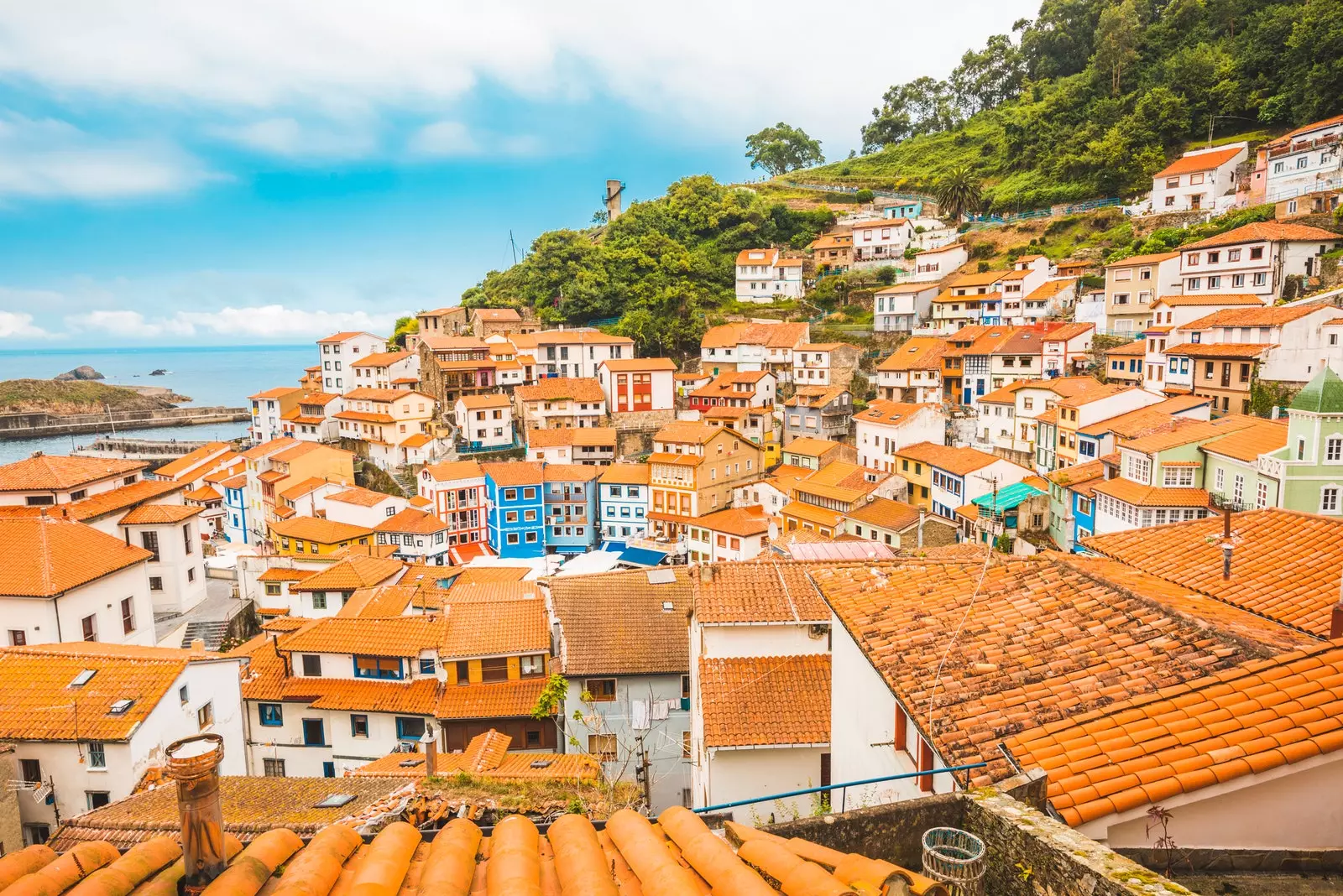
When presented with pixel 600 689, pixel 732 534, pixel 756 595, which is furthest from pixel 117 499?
pixel 732 534

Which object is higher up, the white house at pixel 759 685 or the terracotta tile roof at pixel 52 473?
the terracotta tile roof at pixel 52 473

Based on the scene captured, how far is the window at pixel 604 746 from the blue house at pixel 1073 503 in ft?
67.4

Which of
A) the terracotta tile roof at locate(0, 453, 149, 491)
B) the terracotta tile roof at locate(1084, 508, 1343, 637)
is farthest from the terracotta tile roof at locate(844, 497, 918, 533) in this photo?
the terracotta tile roof at locate(0, 453, 149, 491)

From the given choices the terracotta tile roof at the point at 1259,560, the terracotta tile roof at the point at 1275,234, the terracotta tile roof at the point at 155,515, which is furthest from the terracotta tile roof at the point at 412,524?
the terracotta tile roof at the point at 1275,234

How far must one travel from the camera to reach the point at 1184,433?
1081 inches

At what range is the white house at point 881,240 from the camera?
7788 cm

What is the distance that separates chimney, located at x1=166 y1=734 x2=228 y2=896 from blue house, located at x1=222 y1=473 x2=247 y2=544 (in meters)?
63.4

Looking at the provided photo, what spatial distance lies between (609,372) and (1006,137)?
5714 cm

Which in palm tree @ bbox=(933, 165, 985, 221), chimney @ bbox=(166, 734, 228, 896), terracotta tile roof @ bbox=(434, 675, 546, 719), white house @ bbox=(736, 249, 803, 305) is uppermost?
palm tree @ bbox=(933, 165, 985, 221)

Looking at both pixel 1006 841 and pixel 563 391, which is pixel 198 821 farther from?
pixel 563 391

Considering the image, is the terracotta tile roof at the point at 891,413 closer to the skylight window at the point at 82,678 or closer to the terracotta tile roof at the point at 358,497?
the terracotta tile roof at the point at 358,497

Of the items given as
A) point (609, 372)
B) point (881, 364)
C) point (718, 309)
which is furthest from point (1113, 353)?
point (718, 309)

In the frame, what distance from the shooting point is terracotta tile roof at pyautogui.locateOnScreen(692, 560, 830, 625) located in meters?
13.6

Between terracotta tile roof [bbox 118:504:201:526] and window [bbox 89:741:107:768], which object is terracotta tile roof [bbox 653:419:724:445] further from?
window [bbox 89:741:107:768]
